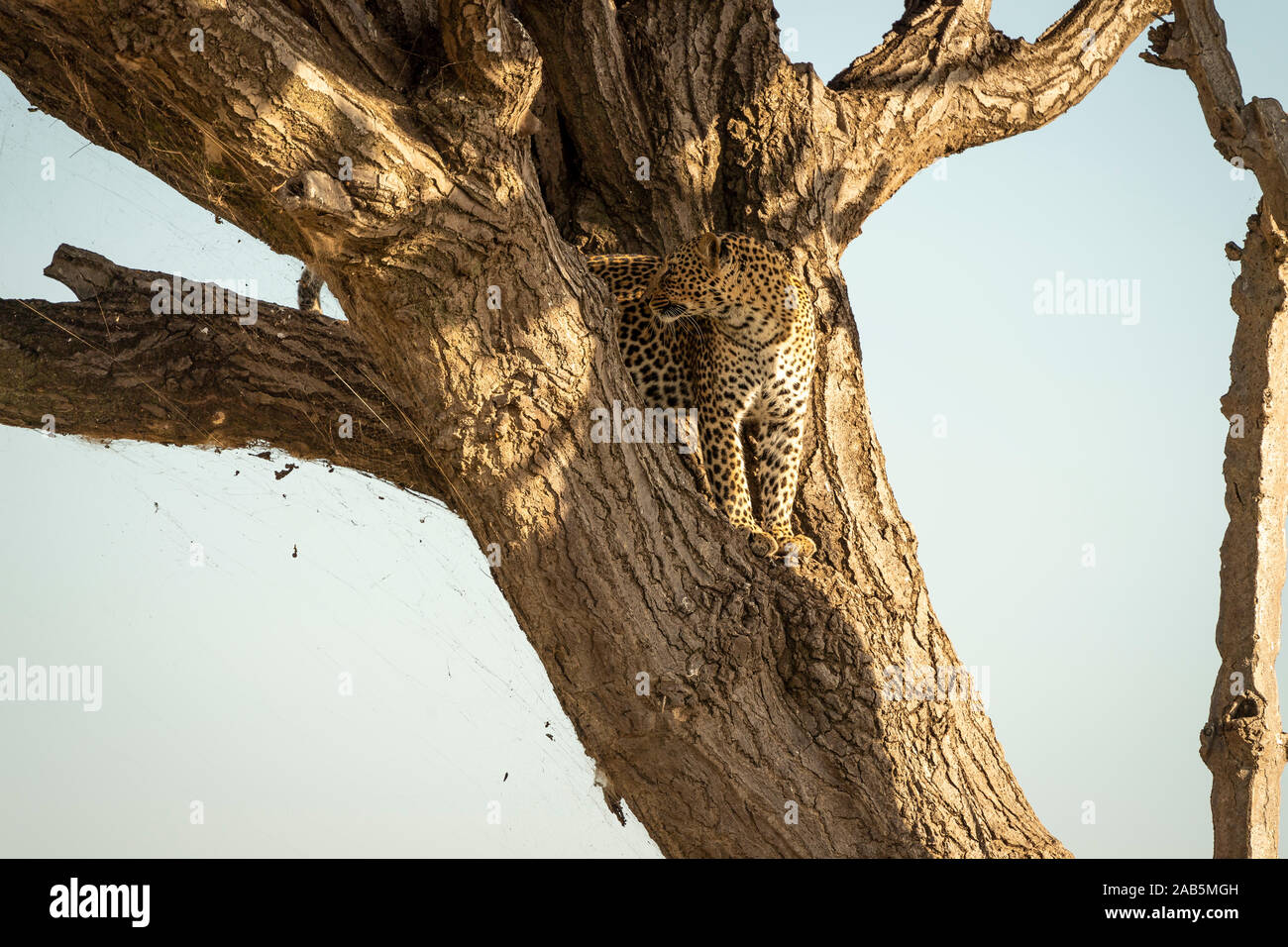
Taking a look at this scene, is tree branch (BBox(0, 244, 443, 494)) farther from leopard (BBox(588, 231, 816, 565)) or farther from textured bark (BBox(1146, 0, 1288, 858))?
textured bark (BBox(1146, 0, 1288, 858))

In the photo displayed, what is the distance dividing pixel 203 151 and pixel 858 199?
289 centimetres

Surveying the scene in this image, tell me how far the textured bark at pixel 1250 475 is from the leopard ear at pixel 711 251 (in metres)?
2.25

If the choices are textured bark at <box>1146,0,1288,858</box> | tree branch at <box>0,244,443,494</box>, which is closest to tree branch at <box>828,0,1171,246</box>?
textured bark at <box>1146,0,1288,858</box>

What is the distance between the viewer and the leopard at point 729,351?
5.36 meters

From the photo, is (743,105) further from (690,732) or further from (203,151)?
(690,732)

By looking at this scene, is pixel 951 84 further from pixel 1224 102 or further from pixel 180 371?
pixel 180 371

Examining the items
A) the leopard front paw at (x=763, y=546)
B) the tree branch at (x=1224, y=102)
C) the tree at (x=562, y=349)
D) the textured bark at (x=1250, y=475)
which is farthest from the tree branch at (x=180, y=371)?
the tree branch at (x=1224, y=102)

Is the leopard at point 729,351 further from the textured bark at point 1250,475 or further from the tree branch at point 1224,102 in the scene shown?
the tree branch at point 1224,102

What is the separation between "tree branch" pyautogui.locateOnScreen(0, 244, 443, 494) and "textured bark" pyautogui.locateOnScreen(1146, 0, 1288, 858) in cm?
323

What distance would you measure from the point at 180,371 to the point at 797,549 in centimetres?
233

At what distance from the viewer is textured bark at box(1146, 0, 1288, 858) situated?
4.95 metres

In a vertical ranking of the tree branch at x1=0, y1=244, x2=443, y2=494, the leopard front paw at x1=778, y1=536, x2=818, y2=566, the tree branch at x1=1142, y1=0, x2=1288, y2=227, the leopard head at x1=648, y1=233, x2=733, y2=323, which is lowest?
the leopard front paw at x1=778, y1=536, x2=818, y2=566

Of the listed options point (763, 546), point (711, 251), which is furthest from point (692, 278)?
point (763, 546)

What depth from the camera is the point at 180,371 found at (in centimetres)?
467
